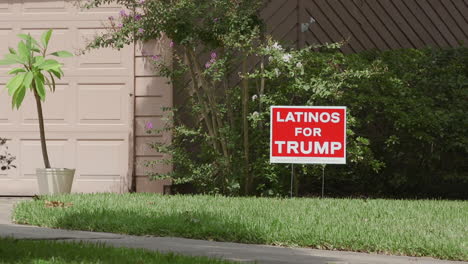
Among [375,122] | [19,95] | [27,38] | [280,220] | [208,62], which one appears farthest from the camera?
[375,122]

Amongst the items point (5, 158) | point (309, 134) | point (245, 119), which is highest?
point (245, 119)

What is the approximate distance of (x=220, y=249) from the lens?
6.86 metres

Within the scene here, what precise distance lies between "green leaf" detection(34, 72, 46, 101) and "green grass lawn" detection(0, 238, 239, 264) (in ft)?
13.4

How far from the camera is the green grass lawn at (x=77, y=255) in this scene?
5957 millimetres

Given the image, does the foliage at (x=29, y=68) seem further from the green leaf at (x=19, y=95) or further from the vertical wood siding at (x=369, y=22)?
the vertical wood siding at (x=369, y=22)

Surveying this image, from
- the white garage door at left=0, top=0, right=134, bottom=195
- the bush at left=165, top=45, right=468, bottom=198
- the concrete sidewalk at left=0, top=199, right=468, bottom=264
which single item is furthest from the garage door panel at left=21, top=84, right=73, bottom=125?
the concrete sidewalk at left=0, top=199, right=468, bottom=264

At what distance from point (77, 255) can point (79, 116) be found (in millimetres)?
5601

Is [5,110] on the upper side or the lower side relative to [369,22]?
lower

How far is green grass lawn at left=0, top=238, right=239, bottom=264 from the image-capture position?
19.5ft

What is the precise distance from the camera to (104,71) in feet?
37.9

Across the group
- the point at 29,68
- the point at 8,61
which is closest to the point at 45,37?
the point at 29,68

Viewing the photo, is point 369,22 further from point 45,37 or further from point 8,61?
point 8,61

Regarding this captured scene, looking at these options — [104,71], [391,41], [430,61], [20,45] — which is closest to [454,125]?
[430,61]

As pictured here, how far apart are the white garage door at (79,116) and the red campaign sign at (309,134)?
2.37m
